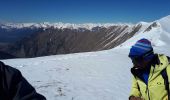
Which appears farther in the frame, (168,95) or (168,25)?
(168,25)

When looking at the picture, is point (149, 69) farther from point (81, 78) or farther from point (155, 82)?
point (81, 78)

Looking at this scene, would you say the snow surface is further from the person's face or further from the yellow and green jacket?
the person's face

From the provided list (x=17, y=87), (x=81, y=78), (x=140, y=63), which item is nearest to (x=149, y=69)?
(x=140, y=63)

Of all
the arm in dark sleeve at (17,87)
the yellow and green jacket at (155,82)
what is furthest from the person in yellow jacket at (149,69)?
the arm in dark sleeve at (17,87)

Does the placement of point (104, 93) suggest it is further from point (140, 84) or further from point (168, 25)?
point (168, 25)

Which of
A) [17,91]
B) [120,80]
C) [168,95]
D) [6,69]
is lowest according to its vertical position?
[120,80]

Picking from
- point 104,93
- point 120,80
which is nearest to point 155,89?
point 104,93

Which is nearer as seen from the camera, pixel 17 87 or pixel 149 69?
pixel 17 87
